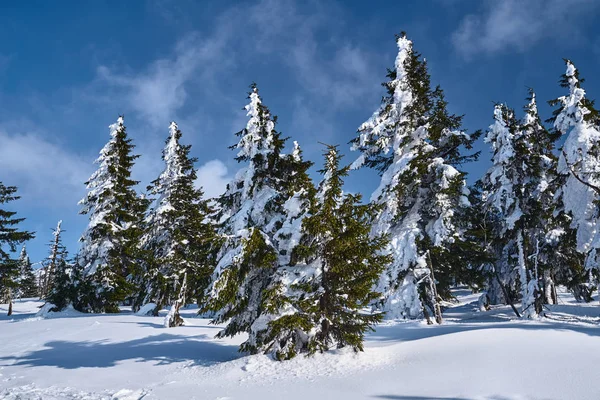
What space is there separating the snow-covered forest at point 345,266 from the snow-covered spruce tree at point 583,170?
0.24 ft

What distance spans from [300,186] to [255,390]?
668cm

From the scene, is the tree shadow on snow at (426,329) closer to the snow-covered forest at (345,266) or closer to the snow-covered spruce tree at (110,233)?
the snow-covered forest at (345,266)

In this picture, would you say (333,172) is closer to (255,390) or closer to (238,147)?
(238,147)

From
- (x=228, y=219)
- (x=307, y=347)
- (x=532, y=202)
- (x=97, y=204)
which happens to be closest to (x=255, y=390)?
(x=307, y=347)

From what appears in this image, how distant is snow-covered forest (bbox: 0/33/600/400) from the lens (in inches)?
367

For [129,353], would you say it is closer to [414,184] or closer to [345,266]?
[345,266]

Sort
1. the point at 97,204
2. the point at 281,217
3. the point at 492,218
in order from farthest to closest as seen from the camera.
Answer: the point at 97,204, the point at 492,218, the point at 281,217

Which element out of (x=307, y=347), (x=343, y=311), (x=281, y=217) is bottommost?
(x=307, y=347)

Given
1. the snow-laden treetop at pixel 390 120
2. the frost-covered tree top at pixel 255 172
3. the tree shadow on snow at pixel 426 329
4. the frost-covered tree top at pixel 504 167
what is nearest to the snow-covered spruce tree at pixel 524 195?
the frost-covered tree top at pixel 504 167

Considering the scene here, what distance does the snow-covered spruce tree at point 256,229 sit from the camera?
36.7ft

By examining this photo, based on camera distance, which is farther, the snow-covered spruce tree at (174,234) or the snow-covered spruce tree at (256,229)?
the snow-covered spruce tree at (174,234)

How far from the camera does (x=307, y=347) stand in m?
11.0

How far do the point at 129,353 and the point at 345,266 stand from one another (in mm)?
9876

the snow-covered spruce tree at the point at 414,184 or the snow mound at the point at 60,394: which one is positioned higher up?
the snow-covered spruce tree at the point at 414,184
